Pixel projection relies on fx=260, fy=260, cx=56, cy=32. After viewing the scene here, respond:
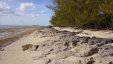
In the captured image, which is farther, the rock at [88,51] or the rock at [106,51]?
the rock at [88,51]

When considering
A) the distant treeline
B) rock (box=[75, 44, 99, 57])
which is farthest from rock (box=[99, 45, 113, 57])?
the distant treeline

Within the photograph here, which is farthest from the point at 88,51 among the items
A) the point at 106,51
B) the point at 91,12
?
the point at 91,12

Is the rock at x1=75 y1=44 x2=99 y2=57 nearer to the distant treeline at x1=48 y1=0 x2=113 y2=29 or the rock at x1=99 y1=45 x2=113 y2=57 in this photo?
the rock at x1=99 y1=45 x2=113 y2=57

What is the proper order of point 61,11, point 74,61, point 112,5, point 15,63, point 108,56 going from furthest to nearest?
1. point 61,11
2. point 112,5
3. point 15,63
4. point 74,61
5. point 108,56

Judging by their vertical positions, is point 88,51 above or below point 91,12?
below

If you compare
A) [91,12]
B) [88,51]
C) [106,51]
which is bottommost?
[88,51]

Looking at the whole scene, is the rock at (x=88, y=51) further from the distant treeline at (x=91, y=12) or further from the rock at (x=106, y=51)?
the distant treeline at (x=91, y=12)

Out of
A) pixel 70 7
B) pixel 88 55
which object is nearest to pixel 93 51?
pixel 88 55

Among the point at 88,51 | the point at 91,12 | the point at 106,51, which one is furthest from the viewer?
the point at 91,12

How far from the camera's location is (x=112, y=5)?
68.8 ft

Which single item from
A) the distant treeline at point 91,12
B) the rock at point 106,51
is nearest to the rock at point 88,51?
the rock at point 106,51

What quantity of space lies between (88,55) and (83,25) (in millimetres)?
19255

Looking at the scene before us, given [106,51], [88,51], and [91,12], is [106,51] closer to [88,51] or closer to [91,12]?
[88,51]

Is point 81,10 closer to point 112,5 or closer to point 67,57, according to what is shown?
point 112,5
